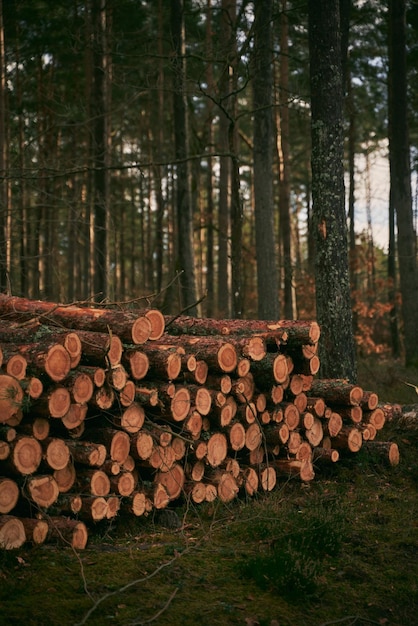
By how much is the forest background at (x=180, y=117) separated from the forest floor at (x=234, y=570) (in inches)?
110

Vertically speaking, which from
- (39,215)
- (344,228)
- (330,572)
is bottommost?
(330,572)

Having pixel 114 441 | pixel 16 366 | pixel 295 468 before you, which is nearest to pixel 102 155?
pixel 295 468

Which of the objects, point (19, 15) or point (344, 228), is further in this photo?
point (19, 15)

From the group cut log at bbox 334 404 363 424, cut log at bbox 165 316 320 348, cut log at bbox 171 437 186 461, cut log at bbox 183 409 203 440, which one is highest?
cut log at bbox 165 316 320 348

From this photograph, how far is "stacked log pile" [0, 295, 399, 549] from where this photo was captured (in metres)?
5.68

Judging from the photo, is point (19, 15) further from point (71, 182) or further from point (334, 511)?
point (334, 511)

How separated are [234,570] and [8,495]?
6.08 feet

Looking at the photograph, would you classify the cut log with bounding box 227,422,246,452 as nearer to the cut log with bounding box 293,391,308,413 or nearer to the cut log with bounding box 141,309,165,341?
the cut log with bounding box 293,391,308,413

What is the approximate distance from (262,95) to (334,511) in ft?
33.7

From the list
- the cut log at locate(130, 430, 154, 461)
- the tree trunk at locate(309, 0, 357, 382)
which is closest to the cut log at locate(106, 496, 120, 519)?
the cut log at locate(130, 430, 154, 461)

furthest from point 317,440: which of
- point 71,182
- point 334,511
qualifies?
point 71,182

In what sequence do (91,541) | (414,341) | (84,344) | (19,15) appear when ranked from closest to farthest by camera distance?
(91,541), (84,344), (414,341), (19,15)

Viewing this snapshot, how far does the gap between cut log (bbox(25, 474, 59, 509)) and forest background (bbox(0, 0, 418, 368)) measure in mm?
2771

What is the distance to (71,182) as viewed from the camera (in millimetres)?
30062
